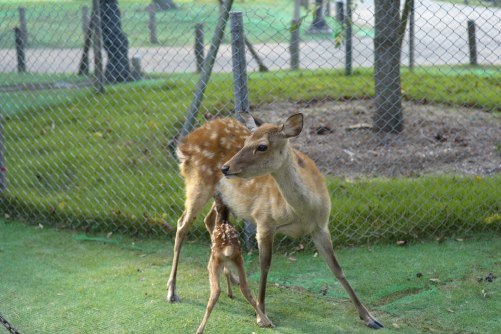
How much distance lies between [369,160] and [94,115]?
3515mm

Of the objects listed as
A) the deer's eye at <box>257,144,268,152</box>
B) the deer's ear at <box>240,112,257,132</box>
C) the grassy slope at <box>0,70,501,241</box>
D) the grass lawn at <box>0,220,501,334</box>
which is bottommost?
the grass lawn at <box>0,220,501,334</box>

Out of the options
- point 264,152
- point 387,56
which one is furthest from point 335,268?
point 387,56

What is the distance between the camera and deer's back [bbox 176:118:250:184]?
547 cm

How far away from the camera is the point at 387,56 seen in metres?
7.13

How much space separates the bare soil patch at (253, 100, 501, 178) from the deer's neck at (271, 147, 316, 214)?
237cm

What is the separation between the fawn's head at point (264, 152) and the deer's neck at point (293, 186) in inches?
2.5

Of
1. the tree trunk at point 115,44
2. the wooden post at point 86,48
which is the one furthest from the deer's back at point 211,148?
the tree trunk at point 115,44

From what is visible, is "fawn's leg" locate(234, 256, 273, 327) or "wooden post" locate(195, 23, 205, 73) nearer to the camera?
"fawn's leg" locate(234, 256, 273, 327)

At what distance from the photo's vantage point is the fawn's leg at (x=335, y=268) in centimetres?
480

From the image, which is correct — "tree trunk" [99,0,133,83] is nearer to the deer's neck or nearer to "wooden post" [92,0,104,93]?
"wooden post" [92,0,104,93]

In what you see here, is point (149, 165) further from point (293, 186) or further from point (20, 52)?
point (20, 52)

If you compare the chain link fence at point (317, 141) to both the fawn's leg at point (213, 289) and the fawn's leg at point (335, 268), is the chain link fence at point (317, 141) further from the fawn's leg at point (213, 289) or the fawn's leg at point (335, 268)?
the fawn's leg at point (213, 289)

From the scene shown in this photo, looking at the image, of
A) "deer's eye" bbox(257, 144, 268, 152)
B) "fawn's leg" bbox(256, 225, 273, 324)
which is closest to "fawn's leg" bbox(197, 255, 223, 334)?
"fawn's leg" bbox(256, 225, 273, 324)

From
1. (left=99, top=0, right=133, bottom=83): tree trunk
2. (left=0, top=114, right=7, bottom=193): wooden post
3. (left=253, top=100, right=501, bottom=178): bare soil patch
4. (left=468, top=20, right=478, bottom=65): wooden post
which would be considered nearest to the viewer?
(left=253, top=100, right=501, bottom=178): bare soil patch
